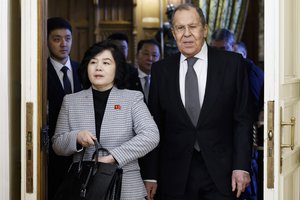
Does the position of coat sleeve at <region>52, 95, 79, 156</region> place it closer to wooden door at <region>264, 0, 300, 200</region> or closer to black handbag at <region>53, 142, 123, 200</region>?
→ black handbag at <region>53, 142, 123, 200</region>

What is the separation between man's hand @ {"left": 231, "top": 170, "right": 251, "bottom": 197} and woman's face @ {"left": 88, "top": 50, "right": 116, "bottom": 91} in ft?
2.66

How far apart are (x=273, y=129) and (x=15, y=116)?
1.29m

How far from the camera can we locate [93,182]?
2.89m

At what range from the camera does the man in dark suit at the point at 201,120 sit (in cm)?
328

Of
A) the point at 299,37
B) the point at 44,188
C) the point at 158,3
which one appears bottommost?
the point at 44,188

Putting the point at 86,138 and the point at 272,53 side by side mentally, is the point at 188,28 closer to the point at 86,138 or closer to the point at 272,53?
the point at 272,53

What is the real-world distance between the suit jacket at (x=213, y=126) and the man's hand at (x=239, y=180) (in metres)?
0.03

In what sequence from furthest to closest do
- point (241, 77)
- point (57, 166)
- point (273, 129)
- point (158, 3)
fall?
1. point (158, 3)
2. point (57, 166)
3. point (241, 77)
4. point (273, 129)

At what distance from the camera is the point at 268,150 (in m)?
2.93

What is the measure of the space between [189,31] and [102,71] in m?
0.53

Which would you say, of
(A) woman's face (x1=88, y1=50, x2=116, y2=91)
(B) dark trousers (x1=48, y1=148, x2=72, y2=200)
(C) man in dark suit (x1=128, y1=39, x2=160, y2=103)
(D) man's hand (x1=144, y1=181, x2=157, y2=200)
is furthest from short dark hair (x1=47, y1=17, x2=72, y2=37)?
(D) man's hand (x1=144, y1=181, x2=157, y2=200)

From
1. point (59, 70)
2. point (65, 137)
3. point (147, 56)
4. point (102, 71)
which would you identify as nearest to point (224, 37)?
point (147, 56)

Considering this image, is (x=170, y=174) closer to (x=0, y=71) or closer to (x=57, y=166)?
(x=57, y=166)

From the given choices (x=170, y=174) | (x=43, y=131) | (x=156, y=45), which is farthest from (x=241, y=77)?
(x=156, y=45)
